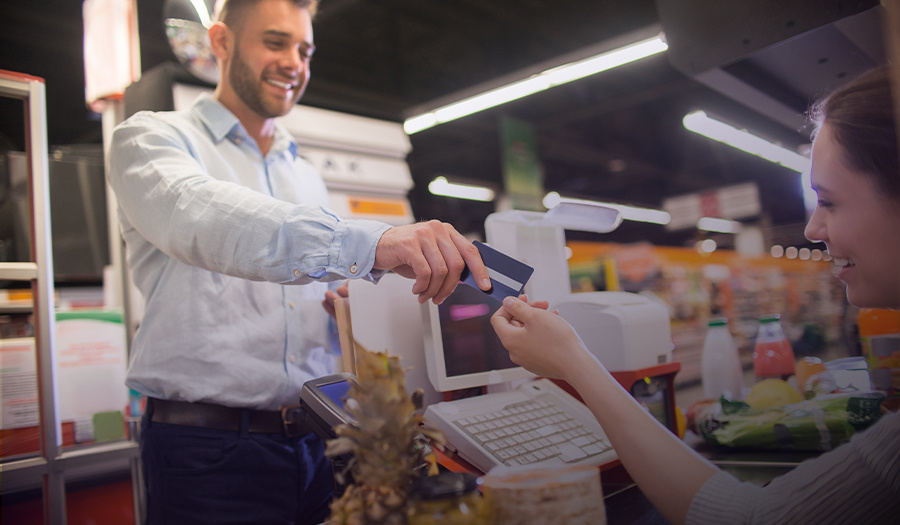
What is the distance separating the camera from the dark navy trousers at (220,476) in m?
1.38

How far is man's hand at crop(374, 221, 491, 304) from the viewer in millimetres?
979

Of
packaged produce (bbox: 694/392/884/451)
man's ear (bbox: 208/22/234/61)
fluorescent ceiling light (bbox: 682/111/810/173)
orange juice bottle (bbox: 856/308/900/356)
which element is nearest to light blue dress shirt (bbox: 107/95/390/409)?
man's ear (bbox: 208/22/234/61)

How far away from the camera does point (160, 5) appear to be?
6020 millimetres

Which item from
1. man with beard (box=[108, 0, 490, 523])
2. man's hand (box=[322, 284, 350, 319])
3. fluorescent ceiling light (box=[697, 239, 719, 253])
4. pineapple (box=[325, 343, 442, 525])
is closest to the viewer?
pineapple (box=[325, 343, 442, 525])

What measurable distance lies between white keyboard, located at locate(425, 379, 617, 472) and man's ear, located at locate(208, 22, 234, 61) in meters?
1.26

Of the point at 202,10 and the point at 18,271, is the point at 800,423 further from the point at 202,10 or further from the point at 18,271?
the point at 202,10

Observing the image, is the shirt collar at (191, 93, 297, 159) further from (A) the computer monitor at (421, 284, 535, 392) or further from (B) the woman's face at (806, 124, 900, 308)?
(B) the woman's face at (806, 124, 900, 308)

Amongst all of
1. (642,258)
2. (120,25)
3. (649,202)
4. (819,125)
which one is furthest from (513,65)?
(649,202)

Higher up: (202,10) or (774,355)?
(202,10)

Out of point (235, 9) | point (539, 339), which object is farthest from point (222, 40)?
point (539, 339)

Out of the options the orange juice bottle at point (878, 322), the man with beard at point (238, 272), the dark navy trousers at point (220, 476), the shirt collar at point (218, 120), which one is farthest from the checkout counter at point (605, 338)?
the orange juice bottle at point (878, 322)

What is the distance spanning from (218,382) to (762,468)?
133cm

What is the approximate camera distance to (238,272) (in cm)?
110

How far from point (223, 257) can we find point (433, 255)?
429 millimetres
